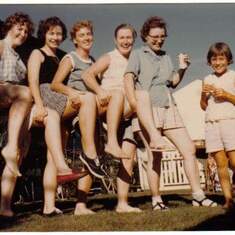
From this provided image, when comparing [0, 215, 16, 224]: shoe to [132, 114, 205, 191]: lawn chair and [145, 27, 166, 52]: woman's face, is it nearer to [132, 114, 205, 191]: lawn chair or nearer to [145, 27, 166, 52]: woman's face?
[132, 114, 205, 191]: lawn chair

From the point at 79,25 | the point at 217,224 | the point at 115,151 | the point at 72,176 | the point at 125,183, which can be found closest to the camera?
the point at 217,224

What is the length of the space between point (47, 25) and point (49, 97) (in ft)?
1.25

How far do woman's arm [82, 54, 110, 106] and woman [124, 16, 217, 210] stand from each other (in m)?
0.11

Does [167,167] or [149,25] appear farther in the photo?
[167,167]

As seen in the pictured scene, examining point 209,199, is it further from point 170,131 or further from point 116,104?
point 116,104

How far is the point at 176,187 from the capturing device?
2553mm

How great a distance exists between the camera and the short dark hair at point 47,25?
7.70 feet

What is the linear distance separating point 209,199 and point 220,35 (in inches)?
33.2

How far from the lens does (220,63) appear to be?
233cm

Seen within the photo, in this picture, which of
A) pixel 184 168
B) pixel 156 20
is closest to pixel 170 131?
pixel 184 168

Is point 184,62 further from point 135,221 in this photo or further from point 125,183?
point 135,221

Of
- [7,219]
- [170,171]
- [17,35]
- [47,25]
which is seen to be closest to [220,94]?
[170,171]

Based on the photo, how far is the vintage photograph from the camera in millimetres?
2219

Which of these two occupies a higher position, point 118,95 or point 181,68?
point 181,68
